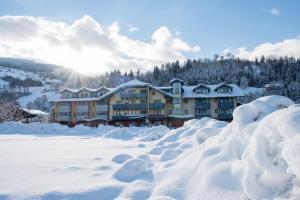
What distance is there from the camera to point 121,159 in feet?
23.0

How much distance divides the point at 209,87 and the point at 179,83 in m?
5.32

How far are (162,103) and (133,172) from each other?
46.0m

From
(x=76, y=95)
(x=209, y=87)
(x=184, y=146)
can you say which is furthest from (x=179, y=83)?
(x=184, y=146)

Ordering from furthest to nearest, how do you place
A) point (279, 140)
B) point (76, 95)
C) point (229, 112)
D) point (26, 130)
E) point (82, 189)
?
point (76, 95)
point (229, 112)
point (26, 130)
point (82, 189)
point (279, 140)

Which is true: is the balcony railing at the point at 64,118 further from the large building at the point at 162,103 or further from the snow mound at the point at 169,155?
the snow mound at the point at 169,155

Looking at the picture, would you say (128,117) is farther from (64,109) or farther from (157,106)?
(64,109)

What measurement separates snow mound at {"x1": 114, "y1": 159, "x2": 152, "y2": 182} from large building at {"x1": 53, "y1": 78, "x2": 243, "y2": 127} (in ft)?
147

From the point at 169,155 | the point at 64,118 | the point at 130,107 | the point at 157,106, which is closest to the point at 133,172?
the point at 169,155

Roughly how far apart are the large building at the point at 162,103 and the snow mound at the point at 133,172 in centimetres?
4469

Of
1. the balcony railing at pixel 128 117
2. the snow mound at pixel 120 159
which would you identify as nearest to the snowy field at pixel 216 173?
the snow mound at pixel 120 159

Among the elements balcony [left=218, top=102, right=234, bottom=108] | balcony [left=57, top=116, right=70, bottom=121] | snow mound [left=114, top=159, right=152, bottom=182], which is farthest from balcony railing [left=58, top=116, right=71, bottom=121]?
snow mound [left=114, top=159, right=152, bottom=182]

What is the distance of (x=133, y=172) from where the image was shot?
525 cm

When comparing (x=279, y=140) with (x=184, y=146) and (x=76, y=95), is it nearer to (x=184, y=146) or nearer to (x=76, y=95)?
(x=184, y=146)

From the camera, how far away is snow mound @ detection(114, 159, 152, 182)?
16.5ft
